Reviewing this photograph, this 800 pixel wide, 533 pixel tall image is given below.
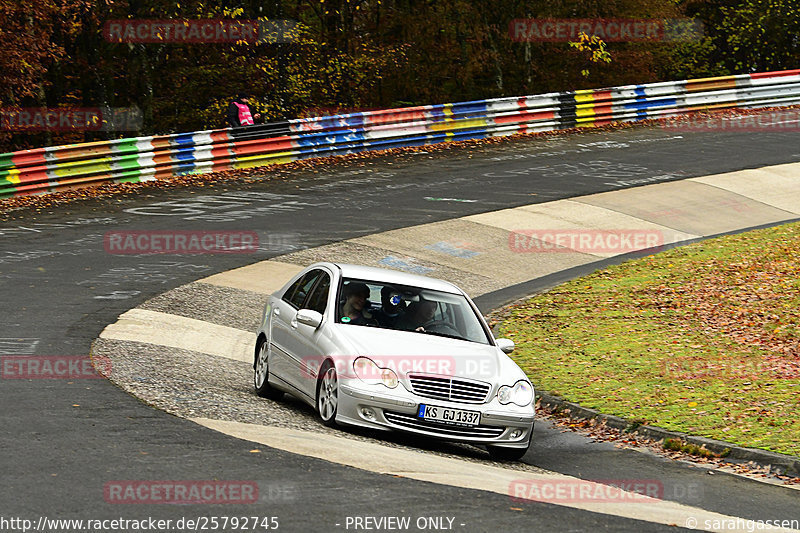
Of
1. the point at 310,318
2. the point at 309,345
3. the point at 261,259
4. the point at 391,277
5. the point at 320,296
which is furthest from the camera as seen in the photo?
the point at 261,259

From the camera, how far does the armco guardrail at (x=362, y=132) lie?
24344 mm

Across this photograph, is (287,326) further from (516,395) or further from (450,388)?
(516,395)

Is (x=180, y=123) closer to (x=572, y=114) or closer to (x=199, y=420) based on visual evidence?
(x=572, y=114)

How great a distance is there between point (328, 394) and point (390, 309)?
48.4 inches

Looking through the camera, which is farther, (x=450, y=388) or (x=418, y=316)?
(x=418, y=316)

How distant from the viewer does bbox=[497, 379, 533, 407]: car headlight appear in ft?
32.6

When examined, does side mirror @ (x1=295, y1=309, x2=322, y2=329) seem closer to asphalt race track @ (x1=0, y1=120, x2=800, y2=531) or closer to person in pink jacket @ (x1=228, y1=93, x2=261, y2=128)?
asphalt race track @ (x1=0, y1=120, x2=800, y2=531)

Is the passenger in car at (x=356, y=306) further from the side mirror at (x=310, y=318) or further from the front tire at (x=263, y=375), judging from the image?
the front tire at (x=263, y=375)

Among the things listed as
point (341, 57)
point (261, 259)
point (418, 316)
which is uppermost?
point (341, 57)

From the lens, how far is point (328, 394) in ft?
32.9

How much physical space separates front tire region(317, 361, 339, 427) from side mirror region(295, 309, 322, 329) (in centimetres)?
51

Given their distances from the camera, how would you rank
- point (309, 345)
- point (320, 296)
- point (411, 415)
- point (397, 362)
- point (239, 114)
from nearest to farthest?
point (411, 415)
point (397, 362)
point (309, 345)
point (320, 296)
point (239, 114)

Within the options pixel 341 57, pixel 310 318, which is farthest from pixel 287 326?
pixel 341 57

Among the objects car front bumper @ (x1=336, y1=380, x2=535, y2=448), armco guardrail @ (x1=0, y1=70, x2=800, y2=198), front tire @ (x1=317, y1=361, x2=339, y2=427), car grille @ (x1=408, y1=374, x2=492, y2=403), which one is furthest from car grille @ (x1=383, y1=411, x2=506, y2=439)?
armco guardrail @ (x1=0, y1=70, x2=800, y2=198)
